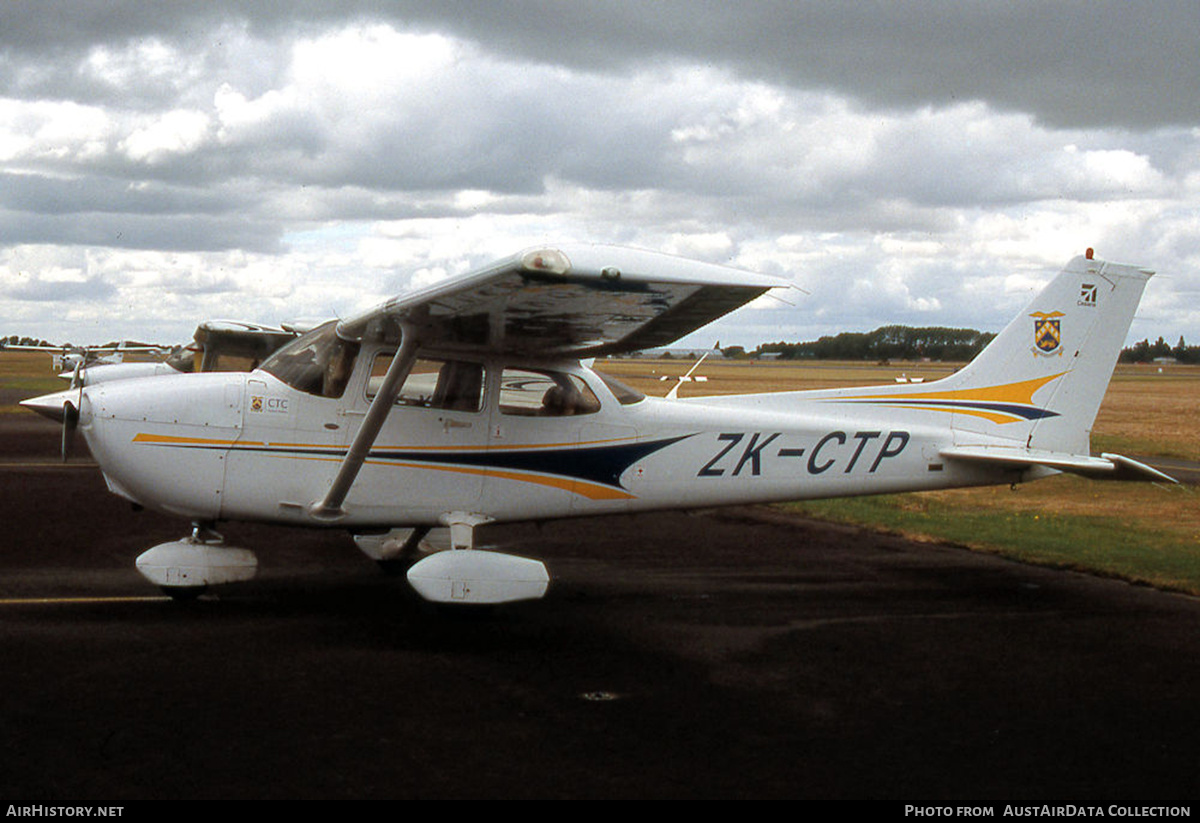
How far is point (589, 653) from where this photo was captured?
646cm

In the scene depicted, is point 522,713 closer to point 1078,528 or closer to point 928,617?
point 928,617

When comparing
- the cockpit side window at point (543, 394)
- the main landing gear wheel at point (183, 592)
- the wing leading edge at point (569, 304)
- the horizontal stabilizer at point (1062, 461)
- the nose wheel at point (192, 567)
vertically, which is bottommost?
the main landing gear wheel at point (183, 592)

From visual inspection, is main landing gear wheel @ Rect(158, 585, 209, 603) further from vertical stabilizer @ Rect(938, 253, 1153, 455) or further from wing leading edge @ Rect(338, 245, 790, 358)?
vertical stabilizer @ Rect(938, 253, 1153, 455)

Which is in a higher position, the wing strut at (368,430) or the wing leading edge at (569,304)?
the wing leading edge at (569,304)

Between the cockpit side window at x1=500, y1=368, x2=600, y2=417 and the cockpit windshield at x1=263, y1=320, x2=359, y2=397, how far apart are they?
1.12 metres

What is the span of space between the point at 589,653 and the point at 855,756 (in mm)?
2123

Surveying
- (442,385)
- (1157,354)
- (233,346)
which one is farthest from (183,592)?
(1157,354)

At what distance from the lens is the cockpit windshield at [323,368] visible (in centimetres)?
733

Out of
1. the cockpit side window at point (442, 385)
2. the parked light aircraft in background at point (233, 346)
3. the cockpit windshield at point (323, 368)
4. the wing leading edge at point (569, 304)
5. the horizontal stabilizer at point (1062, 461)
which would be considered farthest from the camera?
the parked light aircraft in background at point (233, 346)

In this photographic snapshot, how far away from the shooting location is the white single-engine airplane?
6.80 metres

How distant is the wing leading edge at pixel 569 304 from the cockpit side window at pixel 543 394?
0.22m

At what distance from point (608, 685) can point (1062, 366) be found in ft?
17.2

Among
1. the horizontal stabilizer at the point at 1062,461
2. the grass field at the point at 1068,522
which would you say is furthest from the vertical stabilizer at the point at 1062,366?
the grass field at the point at 1068,522

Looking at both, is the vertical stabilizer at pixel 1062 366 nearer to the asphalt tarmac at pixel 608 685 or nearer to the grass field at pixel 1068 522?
the asphalt tarmac at pixel 608 685
